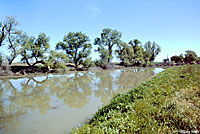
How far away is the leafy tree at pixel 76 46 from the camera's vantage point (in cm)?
3306

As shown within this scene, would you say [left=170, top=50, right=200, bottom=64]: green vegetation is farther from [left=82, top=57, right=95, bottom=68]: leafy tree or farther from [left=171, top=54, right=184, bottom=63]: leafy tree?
[left=82, top=57, right=95, bottom=68]: leafy tree

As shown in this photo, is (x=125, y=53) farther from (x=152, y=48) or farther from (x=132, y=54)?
(x=152, y=48)

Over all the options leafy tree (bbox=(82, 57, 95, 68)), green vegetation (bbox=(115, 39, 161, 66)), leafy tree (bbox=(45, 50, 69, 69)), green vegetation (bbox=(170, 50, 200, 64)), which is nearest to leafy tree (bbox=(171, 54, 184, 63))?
green vegetation (bbox=(170, 50, 200, 64))

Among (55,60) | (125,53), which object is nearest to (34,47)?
(55,60)

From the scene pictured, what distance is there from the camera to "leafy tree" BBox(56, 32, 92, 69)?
108ft

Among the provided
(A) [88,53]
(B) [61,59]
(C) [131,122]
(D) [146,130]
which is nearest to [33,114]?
(C) [131,122]

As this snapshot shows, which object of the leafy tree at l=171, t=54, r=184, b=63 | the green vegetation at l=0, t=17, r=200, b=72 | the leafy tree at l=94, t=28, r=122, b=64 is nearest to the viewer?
the green vegetation at l=0, t=17, r=200, b=72

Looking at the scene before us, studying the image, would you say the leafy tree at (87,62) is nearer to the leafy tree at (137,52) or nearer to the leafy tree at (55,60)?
the leafy tree at (55,60)

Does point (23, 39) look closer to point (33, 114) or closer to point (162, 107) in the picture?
point (33, 114)

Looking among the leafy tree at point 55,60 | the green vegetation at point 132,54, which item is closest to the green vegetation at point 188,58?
the green vegetation at point 132,54

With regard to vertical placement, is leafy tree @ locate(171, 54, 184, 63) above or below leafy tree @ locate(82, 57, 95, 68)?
above

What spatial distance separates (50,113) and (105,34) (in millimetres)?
39511

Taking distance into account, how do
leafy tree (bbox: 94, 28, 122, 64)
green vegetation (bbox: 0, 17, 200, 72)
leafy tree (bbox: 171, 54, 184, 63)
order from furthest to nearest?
leafy tree (bbox: 171, 54, 184, 63) < leafy tree (bbox: 94, 28, 122, 64) < green vegetation (bbox: 0, 17, 200, 72)

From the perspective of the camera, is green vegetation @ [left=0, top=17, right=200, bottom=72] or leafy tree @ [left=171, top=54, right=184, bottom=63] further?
leafy tree @ [left=171, top=54, right=184, bottom=63]
